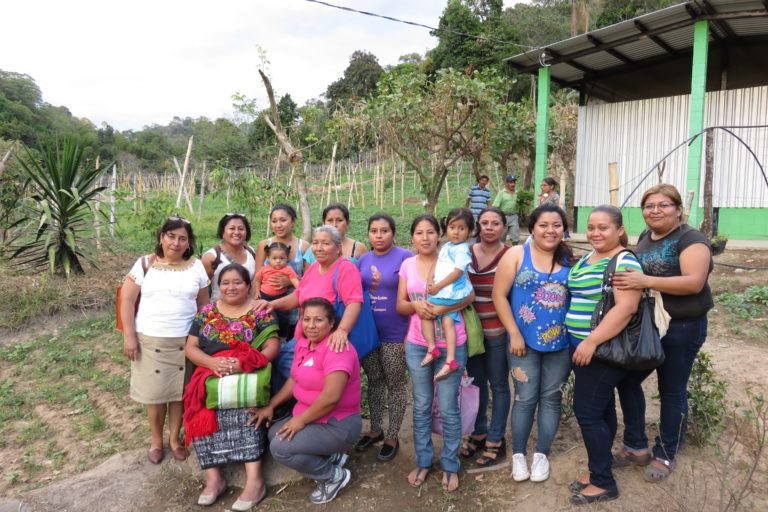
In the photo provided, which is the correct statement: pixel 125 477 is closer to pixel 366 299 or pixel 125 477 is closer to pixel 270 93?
pixel 366 299

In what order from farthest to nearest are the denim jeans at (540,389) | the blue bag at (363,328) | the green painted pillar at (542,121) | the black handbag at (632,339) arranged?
the green painted pillar at (542,121), the blue bag at (363,328), the denim jeans at (540,389), the black handbag at (632,339)

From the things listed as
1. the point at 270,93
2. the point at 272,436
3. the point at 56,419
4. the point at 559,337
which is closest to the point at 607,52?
the point at 270,93

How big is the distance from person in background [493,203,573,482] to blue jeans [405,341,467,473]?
319 mm

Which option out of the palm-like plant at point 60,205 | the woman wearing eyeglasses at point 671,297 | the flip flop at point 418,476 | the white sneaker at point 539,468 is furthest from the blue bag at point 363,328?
the palm-like plant at point 60,205

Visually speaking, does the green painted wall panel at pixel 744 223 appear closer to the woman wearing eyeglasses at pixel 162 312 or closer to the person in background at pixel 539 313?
the person in background at pixel 539 313

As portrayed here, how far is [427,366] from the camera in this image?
9.21 feet

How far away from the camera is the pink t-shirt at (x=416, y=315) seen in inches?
107

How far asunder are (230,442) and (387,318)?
116 cm

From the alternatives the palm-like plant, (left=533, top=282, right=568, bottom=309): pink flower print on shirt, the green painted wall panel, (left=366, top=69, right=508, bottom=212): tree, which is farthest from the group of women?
the green painted wall panel

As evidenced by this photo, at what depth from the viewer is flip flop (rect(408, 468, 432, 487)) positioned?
2.89 meters

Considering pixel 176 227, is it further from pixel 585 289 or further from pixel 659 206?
pixel 659 206

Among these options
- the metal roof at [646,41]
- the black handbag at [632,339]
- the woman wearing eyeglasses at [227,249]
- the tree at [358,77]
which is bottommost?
the black handbag at [632,339]

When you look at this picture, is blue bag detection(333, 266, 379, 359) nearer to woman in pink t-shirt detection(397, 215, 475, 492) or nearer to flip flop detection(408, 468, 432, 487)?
woman in pink t-shirt detection(397, 215, 475, 492)

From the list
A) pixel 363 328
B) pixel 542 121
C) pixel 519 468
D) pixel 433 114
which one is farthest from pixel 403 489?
pixel 542 121
